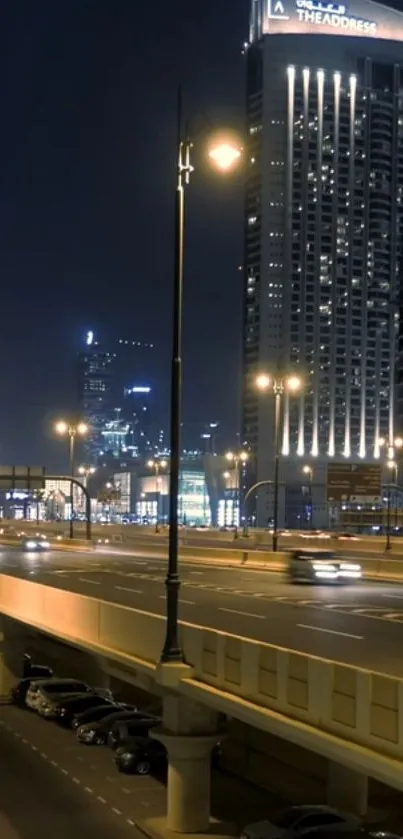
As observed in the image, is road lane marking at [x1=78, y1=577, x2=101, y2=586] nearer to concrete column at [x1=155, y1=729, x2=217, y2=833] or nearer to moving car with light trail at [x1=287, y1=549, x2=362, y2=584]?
moving car with light trail at [x1=287, y1=549, x2=362, y2=584]

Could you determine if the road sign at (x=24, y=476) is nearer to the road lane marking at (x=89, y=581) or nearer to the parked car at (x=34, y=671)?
the parked car at (x=34, y=671)

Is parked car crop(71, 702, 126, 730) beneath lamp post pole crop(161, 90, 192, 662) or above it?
beneath

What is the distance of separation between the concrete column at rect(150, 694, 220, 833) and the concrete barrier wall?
4.87 feet

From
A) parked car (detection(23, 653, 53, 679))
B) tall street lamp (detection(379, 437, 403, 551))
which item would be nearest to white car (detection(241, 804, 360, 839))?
parked car (detection(23, 653, 53, 679))

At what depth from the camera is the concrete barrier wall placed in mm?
14188

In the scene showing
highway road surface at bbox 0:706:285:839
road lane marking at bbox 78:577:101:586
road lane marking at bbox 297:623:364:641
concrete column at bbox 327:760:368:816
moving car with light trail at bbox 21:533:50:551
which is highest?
road lane marking at bbox 297:623:364:641

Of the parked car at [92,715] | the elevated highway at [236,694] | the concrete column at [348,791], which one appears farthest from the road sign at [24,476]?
the concrete column at [348,791]

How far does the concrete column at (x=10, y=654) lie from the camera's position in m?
43.7

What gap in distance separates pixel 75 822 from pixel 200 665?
35.2 feet

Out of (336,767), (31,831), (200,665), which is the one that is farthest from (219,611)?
(200,665)

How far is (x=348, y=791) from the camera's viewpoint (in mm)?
28125

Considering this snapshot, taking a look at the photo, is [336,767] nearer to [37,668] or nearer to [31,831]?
[31,831]

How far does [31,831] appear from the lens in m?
27.2

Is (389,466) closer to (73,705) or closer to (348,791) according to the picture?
(73,705)
